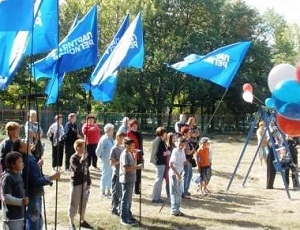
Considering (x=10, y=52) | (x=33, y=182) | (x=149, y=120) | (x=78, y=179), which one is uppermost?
(x=10, y=52)

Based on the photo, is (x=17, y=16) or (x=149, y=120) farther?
(x=149, y=120)

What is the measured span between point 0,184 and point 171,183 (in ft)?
13.1

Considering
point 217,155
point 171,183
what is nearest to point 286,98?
point 171,183

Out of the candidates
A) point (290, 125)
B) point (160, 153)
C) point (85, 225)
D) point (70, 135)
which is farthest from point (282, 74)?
point (70, 135)

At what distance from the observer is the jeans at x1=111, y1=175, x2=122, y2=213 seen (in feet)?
31.2

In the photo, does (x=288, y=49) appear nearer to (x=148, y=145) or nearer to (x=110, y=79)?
(x=148, y=145)

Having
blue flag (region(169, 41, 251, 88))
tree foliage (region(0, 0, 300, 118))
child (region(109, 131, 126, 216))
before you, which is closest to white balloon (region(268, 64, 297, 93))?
blue flag (region(169, 41, 251, 88))

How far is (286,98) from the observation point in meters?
9.66

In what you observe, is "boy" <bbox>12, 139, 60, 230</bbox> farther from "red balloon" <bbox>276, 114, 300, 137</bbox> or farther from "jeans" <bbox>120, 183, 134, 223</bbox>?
"red balloon" <bbox>276, 114, 300, 137</bbox>

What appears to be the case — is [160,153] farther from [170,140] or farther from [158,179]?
[170,140]

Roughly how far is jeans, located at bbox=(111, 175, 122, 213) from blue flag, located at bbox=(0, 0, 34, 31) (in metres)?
4.10

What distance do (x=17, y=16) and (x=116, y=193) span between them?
4.44 m

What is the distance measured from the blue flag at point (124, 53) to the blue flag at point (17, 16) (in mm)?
3114

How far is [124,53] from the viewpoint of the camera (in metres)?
9.41
